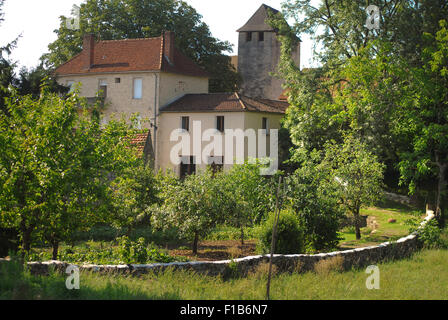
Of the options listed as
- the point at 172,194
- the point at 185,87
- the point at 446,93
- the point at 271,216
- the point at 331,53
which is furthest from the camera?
the point at 185,87

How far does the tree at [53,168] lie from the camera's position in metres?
10.1

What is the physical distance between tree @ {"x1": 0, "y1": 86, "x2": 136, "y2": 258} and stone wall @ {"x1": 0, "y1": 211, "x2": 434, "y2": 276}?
184 cm

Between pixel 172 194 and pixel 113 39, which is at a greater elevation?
pixel 113 39

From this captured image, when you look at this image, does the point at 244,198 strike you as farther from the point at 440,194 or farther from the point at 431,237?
the point at 440,194

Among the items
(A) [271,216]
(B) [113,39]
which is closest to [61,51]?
(B) [113,39]

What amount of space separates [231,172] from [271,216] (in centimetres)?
445

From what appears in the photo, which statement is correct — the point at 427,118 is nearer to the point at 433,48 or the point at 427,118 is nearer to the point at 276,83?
the point at 433,48

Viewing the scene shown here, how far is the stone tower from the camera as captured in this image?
52.8 metres

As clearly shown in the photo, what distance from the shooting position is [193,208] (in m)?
13.8

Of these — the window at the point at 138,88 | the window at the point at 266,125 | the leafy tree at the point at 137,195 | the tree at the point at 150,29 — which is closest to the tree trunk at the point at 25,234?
the leafy tree at the point at 137,195

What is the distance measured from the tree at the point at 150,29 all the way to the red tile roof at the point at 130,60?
10.1ft

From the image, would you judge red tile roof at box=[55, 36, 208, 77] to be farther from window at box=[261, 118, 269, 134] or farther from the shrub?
the shrub

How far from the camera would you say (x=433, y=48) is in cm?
2212

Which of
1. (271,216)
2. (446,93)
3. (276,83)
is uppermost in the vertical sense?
(276,83)
